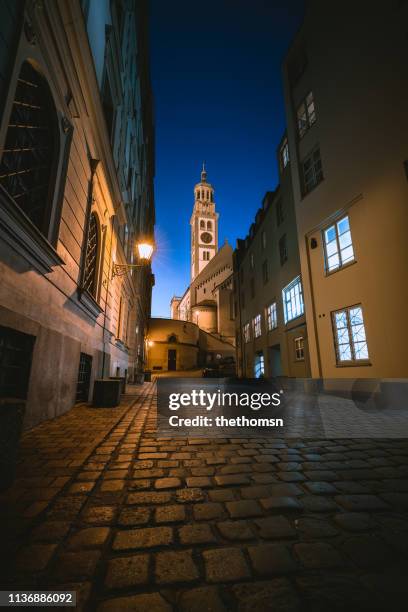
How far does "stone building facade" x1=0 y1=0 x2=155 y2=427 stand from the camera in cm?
363

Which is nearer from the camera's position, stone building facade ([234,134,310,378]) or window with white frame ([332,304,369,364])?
window with white frame ([332,304,369,364])

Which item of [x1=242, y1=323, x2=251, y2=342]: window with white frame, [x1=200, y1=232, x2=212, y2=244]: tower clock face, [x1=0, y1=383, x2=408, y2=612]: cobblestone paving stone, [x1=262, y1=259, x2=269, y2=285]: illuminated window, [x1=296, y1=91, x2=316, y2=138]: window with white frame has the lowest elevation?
[x1=0, y1=383, x2=408, y2=612]: cobblestone paving stone

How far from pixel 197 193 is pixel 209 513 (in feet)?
298

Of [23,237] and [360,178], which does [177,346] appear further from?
[23,237]

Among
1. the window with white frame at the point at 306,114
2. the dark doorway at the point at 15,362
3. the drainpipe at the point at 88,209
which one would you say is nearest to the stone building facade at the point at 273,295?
the window with white frame at the point at 306,114

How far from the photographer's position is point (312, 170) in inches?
477

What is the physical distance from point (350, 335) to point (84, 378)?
8464 millimetres

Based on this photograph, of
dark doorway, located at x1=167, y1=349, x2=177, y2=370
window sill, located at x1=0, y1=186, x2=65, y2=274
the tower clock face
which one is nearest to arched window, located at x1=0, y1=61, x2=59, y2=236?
window sill, located at x1=0, y1=186, x2=65, y2=274

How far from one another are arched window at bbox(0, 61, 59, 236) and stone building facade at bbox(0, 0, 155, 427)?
0.7 inches

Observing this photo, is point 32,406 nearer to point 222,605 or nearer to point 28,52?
point 222,605

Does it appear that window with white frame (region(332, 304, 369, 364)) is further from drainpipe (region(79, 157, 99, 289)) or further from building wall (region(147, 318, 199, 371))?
building wall (region(147, 318, 199, 371))

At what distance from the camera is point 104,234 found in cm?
895

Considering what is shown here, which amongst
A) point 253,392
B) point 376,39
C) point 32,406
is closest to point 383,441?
point 32,406

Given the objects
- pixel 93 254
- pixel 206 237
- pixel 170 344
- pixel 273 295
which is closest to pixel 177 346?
pixel 170 344
